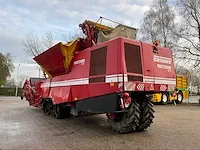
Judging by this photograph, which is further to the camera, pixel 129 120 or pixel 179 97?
pixel 179 97

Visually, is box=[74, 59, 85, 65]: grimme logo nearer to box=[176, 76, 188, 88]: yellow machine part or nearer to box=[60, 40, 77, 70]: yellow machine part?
box=[60, 40, 77, 70]: yellow machine part

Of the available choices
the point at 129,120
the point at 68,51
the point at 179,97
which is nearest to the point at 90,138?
the point at 129,120

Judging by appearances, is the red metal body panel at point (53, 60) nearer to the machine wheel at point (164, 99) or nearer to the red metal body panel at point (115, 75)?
the red metal body panel at point (115, 75)

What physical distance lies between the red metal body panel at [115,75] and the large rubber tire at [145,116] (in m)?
0.71

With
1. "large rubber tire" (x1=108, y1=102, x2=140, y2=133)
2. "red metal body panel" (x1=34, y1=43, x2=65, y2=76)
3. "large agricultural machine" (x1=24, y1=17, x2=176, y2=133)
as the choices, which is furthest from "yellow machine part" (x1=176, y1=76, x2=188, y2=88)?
"large rubber tire" (x1=108, y1=102, x2=140, y2=133)

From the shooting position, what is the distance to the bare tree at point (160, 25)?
2815cm

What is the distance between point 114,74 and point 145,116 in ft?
6.63

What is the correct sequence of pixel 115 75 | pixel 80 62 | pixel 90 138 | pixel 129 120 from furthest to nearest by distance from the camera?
pixel 80 62 → pixel 129 120 → pixel 90 138 → pixel 115 75

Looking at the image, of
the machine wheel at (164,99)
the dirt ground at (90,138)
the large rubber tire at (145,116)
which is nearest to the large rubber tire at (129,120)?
the dirt ground at (90,138)

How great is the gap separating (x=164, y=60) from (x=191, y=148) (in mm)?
3234

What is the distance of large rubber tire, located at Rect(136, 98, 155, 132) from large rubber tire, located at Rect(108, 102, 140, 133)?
470 millimetres

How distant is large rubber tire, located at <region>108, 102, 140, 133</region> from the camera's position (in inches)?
297

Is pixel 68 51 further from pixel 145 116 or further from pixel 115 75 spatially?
pixel 145 116

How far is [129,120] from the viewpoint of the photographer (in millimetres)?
7516
